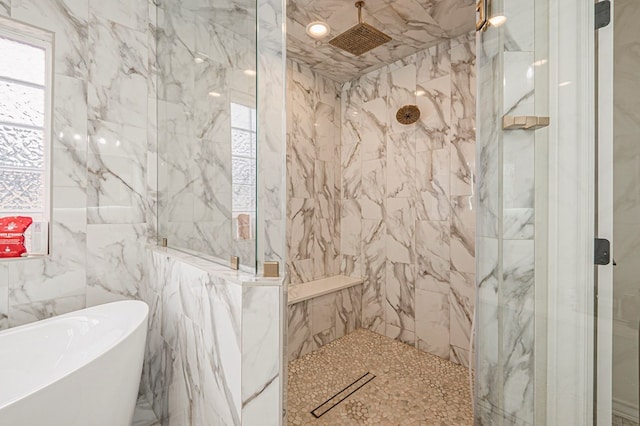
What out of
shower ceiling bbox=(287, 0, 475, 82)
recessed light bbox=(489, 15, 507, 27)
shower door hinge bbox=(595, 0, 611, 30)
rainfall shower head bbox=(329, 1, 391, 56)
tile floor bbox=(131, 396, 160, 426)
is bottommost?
tile floor bbox=(131, 396, 160, 426)

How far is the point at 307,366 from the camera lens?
251 centimetres

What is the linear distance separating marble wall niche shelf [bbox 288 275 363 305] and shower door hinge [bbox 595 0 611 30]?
2414 mm

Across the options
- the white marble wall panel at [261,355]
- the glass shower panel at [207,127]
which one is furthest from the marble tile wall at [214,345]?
the glass shower panel at [207,127]

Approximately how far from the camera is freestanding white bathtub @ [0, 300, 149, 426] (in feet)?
3.11

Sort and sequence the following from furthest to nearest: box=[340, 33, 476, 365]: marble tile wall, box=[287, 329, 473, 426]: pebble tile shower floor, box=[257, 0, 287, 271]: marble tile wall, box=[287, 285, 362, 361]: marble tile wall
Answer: box=[287, 285, 362, 361]: marble tile wall < box=[340, 33, 476, 365]: marble tile wall < box=[287, 329, 473, 426]: pebble tile shower floor < box=[257, 0, 287, 271]: marble tile wall

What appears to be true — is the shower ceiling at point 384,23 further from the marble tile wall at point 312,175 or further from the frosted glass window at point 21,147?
the frosted glass window at point 21,147

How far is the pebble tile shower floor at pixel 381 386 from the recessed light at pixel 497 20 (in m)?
2.09

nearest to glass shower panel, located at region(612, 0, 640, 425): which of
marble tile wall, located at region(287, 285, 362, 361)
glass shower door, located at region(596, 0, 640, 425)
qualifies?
glass shower door, located at region(596, 0, 640, 425)

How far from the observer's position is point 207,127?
1.50m

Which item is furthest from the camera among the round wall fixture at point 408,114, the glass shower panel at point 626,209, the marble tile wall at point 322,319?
the round wall fixture at point 408,114

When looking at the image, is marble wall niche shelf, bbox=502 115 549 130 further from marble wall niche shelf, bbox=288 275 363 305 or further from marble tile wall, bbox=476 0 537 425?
marble wall niche shelf, bbox=288 275 363 305

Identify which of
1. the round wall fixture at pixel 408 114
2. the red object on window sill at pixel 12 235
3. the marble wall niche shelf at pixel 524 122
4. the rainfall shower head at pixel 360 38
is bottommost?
the red object on window sill at pixel 12 235

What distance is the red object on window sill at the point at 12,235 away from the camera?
1.55m

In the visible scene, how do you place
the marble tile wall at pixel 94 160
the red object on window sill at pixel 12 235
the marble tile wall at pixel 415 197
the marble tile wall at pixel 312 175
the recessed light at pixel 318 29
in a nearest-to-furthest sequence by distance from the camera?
the red object on window sill at pixel 12 235
the marble tile wall at pixel 94 160
the recessed light at pixel 318 29
the marble tile wall at pixel 415 197
the marble tile wall at pixel 312 175
